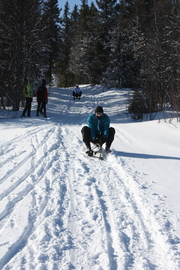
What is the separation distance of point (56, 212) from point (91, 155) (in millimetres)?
2799

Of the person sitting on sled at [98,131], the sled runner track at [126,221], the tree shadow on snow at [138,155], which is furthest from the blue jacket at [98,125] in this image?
the sled runner track at [126,221]

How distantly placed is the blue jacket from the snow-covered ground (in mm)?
599

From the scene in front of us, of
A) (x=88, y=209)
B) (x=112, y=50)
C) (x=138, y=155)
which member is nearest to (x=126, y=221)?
(x=88, y=209)

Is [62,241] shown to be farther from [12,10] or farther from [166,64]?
[166,64]

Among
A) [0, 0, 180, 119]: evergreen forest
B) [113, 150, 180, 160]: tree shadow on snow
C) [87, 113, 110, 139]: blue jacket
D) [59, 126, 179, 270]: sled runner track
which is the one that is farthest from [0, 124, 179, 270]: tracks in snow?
[0, 0, 180, 119]: evergreen forest

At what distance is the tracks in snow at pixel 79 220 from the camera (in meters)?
2.26

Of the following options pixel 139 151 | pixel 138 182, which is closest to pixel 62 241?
pixel 138 182

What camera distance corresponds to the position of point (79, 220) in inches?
116

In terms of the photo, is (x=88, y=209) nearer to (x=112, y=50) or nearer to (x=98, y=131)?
(x=98, y=131)

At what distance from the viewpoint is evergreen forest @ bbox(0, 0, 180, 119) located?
521 inches

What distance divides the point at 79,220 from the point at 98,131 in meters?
3.53

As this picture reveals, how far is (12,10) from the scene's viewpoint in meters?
13.5

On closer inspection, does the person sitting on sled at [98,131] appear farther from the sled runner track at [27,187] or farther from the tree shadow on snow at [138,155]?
the sled runner track at [27,187]

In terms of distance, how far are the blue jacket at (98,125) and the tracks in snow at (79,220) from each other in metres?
1.09
